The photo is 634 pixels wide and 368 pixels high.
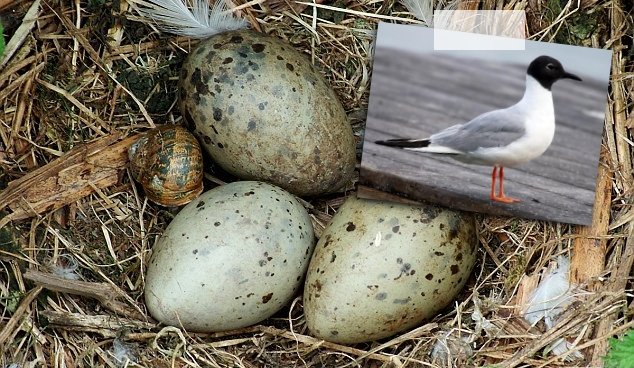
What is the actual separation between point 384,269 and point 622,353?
0.53 metres

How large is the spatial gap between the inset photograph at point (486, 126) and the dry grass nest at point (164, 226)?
0.05 meters

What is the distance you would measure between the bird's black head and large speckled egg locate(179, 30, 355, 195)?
47cm

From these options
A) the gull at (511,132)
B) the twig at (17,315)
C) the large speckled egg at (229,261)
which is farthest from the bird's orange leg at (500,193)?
the twig at (17,315)

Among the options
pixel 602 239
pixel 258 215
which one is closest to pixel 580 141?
pixel 602 239

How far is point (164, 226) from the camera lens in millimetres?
2008

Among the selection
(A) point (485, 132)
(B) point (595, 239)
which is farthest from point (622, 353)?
(A) point (485, 132)

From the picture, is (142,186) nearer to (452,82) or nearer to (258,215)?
(258,215)

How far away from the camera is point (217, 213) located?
1.79m

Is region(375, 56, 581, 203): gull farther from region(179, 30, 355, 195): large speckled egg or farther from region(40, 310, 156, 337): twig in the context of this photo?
region(40, 310, 156, 337): twig

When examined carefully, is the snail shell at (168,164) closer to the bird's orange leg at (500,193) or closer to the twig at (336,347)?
the twig at (336,347)

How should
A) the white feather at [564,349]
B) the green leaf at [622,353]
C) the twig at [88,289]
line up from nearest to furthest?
the green leaf at [622,353] < the white feather at [564,349] < the twig at [88,289]

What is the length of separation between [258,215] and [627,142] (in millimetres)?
A: 884

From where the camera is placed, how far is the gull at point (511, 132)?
1766mm

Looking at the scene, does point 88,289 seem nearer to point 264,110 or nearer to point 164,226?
point 164,226
